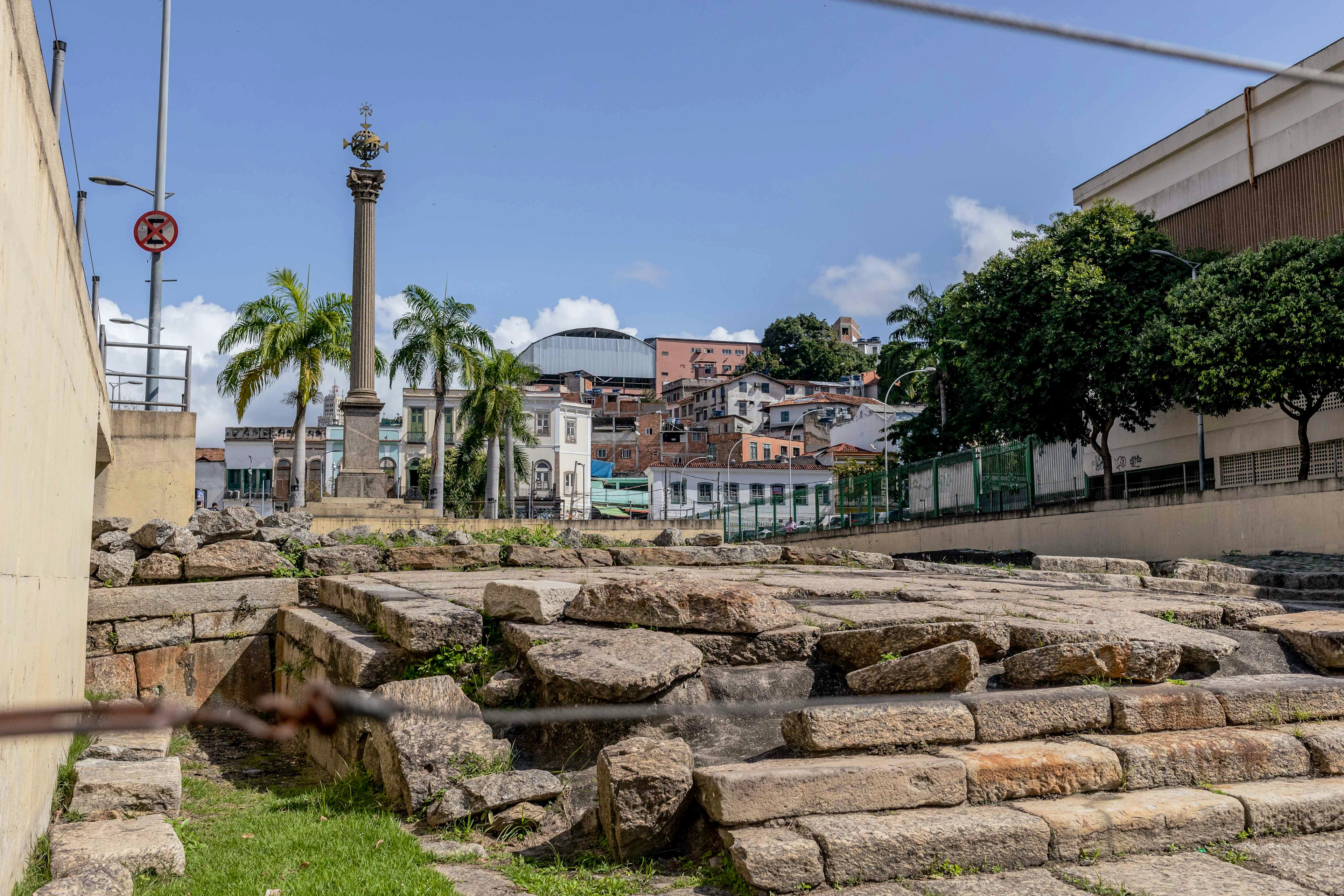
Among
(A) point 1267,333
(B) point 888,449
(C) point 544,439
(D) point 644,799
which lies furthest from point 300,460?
(C) point 544,439

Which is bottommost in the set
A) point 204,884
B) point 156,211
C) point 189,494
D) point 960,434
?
point 204,884

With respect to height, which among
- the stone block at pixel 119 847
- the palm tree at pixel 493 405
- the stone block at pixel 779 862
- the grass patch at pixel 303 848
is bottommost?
the grass patch at pixel 303 848

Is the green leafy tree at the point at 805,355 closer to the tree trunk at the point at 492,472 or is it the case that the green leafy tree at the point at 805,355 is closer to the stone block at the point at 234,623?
the tree trunk at the point at 492,472

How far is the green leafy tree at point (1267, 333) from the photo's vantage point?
19.1 m

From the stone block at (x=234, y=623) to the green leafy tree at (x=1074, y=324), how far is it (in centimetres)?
1788

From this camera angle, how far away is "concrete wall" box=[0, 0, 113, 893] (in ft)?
11.6

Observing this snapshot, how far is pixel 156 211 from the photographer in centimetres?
1806

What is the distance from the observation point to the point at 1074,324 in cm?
2322

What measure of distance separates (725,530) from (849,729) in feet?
91.1

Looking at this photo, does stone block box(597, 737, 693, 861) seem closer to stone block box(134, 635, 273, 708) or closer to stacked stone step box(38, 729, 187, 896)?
stacked stone step box(38, 729, 187, 896)

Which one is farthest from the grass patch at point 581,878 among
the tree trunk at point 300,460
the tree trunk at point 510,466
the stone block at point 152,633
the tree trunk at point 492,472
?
the tree trunk at point 510,466

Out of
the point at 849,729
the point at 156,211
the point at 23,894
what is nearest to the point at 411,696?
the point at 23,894

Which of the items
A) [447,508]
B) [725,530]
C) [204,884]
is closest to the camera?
[204,884]

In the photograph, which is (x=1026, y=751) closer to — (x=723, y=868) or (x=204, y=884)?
(x=723, y=868)
